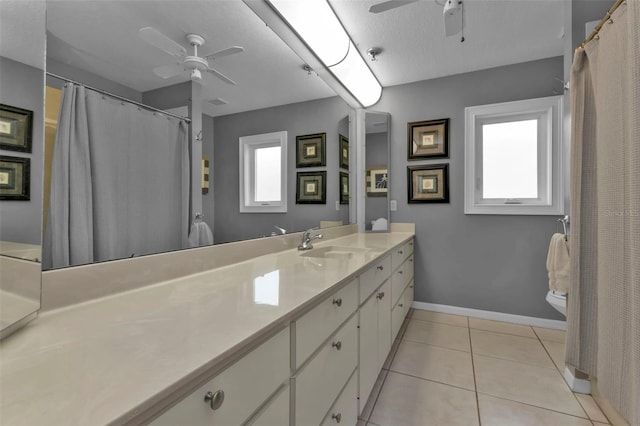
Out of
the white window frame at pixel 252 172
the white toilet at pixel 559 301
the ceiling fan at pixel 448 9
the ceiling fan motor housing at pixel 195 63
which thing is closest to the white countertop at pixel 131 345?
the white window frame at pixel 252 172

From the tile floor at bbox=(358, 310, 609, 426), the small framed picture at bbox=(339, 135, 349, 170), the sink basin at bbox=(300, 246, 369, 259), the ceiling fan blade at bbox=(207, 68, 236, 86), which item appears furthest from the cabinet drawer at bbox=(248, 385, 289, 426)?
the small framed picture at bbox=(339, 135, 349, 170)

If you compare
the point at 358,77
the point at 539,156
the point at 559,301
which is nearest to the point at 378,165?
the point at 358,77

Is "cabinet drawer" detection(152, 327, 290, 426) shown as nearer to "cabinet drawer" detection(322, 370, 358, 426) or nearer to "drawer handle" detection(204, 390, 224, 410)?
"drawer handle" detection(204, 390, 224, 410)

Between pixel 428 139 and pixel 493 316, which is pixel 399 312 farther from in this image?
pixel 428 139

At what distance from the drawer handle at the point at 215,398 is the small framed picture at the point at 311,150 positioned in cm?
158

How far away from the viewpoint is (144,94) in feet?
3.29

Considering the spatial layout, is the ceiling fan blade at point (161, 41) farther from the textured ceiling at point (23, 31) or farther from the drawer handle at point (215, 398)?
the drawer handle at point (215, 398)

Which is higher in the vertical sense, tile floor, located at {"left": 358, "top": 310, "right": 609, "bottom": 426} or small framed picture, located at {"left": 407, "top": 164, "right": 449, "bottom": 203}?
small framed picture, located at {"left": 407, "top": 164, "right": 449, "bottom": 203}

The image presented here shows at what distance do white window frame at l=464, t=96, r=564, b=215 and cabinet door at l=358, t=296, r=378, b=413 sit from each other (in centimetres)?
183

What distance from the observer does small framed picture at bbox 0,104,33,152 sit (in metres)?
0.57

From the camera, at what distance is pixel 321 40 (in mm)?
1919

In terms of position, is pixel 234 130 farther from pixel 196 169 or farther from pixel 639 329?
pixel 639 329

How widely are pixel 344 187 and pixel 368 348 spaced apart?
1.58 metres

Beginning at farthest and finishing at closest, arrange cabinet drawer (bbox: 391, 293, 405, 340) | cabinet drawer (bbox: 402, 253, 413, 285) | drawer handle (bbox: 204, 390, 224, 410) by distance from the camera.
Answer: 1. cabinet drawer (bbox: 402, 253, 413, 285)
2. cabinet drawer (bbox: 391, 293, 405, 340)
3. drawer handle (bbox: 204, 390, 224, 410)
